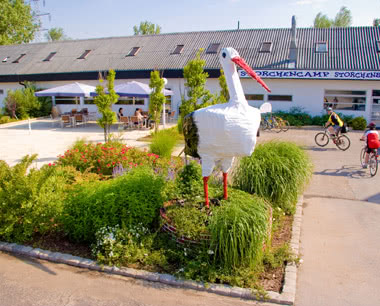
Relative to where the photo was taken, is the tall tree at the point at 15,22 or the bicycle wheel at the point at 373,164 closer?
the bicycle wheel at the point at 373,164

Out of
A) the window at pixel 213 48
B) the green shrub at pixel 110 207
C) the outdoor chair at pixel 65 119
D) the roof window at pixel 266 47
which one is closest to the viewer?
the green shrub at pixel 110 207

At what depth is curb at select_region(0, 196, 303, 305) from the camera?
4113 mm

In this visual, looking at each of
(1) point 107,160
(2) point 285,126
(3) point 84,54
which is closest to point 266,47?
(2) point 285,126

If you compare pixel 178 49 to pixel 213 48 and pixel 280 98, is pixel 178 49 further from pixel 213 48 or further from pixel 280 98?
pixel 280 98

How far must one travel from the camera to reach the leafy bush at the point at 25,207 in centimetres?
532

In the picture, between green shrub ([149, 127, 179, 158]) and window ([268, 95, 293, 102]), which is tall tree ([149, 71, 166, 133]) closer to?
green shrub ([149, 127, 179, 158])

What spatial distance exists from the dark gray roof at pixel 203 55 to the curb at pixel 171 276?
17422 mm

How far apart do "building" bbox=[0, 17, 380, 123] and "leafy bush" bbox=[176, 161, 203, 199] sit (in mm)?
15634

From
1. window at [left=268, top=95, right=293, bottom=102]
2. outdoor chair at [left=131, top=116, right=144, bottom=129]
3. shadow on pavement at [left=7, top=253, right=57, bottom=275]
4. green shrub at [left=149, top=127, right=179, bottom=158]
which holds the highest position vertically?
window at [left=268, top=95, right=293, bottom=102]

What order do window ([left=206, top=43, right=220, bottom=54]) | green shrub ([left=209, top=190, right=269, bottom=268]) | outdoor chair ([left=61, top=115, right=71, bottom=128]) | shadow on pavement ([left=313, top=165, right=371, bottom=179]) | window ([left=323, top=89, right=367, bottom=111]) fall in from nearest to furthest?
green shrub ([left=209, top=190, right=269, bottom=268]) < shadow on pavement ([left=313, top=165, right=371, bottom=179]) < outdoor chair ([left=61, top=115, right=71, bottom=128]) < window ([left=323, top=89, right=367, bottom=111]) < window ([left=206, top=43, right=220, bottom=54])

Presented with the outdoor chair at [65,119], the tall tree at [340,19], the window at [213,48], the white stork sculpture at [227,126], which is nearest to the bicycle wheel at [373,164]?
the white stork sculpture at [227,126]

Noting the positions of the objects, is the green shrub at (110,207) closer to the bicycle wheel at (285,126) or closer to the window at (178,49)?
the bicycle wheel at (285,126)

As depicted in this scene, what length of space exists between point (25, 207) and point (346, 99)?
19.5m

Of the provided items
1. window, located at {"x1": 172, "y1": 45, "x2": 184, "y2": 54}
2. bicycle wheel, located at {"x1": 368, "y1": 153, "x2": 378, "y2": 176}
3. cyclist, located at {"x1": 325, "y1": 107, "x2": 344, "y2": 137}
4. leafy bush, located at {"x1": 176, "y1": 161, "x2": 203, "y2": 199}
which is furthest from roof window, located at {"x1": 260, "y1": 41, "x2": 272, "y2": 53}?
leafy bush, located at {"x1": 176, "y1": 161, "x2": 203, "y2": 199}
